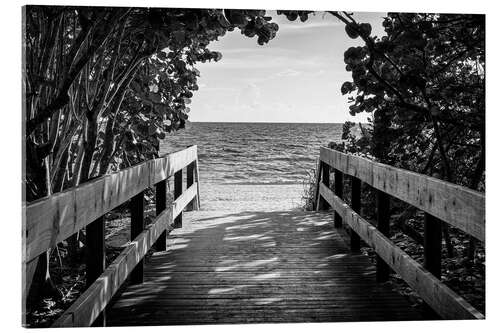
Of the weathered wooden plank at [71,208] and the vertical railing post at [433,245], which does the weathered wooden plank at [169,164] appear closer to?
the weathered wooden plank at [71,208]

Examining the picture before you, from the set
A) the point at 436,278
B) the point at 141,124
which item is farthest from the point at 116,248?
the point at 436,278

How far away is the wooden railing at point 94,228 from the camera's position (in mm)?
1878

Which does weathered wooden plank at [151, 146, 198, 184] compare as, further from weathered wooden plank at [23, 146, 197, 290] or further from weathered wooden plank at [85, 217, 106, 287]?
weathered wooden plank at [85, 217, 106, 287]

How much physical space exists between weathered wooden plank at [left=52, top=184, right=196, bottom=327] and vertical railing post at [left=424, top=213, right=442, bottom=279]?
160cm

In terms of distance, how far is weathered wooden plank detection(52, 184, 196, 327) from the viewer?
212 cm

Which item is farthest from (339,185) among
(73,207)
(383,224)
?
(73,207)

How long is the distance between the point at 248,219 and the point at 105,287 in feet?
12.0

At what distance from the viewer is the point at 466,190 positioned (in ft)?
7.38

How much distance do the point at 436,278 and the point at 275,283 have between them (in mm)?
1237

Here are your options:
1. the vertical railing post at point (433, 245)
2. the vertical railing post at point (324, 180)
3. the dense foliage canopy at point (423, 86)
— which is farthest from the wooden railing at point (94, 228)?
the vertical railing post at point (324, 180)

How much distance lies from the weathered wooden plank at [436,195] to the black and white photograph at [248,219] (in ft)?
0.03

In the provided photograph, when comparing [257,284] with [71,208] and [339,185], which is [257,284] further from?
[339,185]

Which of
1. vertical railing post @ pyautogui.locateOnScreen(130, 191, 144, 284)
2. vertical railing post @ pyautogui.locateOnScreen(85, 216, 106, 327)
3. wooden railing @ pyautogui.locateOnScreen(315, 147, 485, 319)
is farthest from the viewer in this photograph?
vertical railing post @ pyautogui.locateOnScreen(130, 191, 144, 284)

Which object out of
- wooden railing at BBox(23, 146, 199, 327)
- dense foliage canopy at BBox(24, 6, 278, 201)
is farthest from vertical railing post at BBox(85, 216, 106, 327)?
dense foliage canopy at BBox(24, 6, 278, 201)
